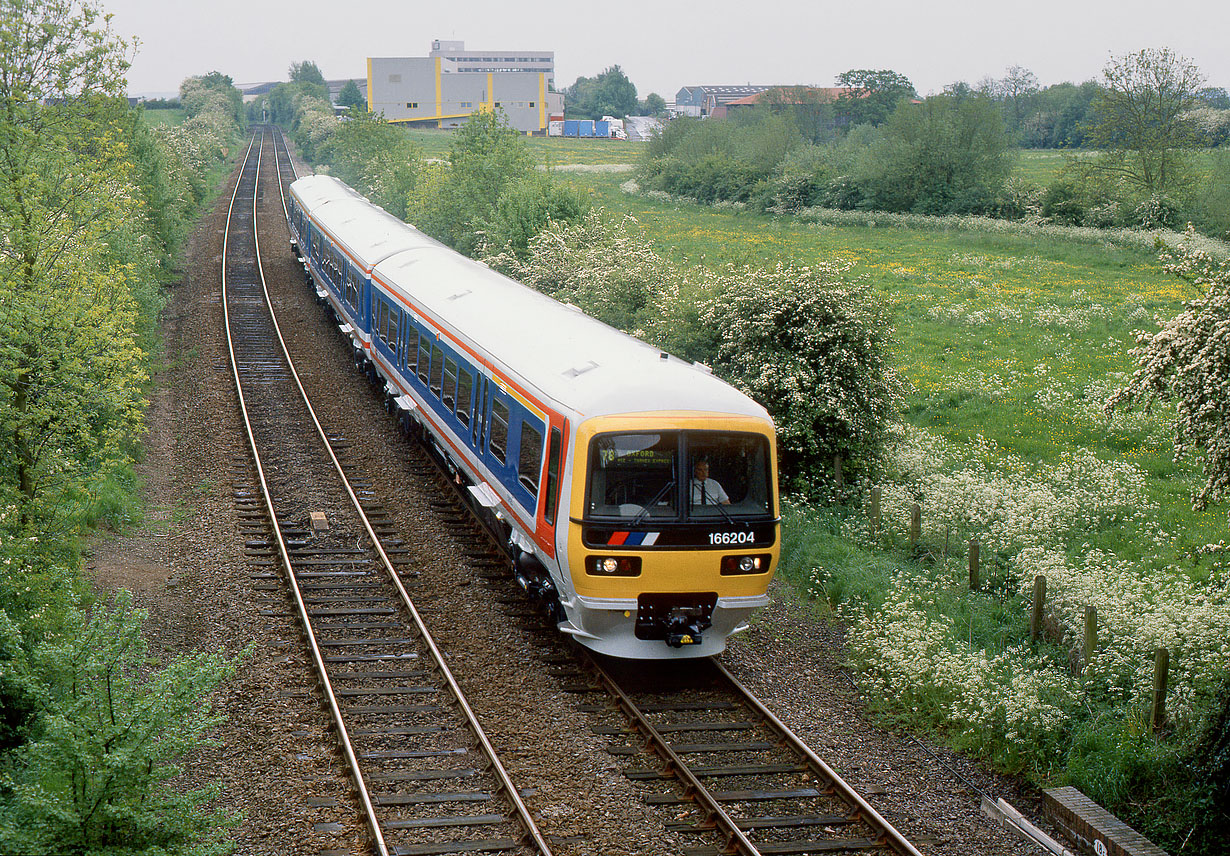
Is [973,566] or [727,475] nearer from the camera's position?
[727,475]

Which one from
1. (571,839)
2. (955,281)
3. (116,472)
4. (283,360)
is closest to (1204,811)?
(571,839)

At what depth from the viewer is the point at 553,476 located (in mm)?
10484

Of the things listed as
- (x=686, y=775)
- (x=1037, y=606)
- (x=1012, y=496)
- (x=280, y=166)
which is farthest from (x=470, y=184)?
(x=280, y=166)

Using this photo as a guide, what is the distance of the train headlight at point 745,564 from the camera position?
10.2 metres

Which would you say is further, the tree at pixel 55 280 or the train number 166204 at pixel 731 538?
the tree at pixel 55 280

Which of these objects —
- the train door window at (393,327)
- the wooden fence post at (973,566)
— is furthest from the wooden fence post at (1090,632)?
the train door window at (393,327)

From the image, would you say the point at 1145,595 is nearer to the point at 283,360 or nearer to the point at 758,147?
the point at 283,360

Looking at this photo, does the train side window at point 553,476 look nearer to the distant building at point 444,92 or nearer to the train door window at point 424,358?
the train door window at point 424,358

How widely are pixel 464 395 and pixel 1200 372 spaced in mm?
8591

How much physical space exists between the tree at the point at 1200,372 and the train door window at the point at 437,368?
8934 mm

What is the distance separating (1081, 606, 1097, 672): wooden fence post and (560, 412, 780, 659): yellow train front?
3.09 m

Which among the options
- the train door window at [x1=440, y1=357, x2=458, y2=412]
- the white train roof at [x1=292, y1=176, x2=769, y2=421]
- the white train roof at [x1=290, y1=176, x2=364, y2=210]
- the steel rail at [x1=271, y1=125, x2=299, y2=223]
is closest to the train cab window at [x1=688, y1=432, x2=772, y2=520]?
the white train roof at [x1=292, y1=176, x2=769, y2=421]

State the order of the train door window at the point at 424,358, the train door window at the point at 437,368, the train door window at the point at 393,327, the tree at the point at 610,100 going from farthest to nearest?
the tree at the point at 610,100, the train door window at the point at 393,327, the train door window at the point at 424,358, the train door window at the point at 437,368

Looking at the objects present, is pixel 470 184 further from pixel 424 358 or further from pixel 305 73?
pixel 305 73
